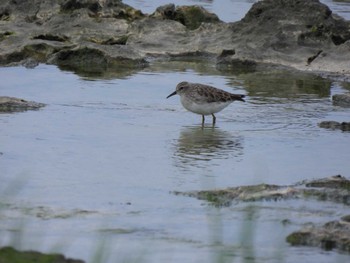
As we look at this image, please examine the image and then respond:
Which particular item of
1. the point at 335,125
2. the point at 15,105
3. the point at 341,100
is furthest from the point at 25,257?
the point at 341,100

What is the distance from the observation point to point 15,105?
1375cm

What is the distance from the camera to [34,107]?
13969 millimetres

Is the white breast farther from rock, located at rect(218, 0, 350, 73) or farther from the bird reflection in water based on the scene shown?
rock, located at rect(218, 0, 350, 73)

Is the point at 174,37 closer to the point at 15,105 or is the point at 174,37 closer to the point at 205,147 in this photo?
the point at 15,105

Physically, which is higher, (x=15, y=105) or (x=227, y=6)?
(x=227, y=6)

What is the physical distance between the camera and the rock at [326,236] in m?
7.93

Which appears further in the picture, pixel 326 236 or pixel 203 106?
pixel 203 106

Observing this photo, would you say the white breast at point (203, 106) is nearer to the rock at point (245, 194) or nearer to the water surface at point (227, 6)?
the rock at point (245, 194)

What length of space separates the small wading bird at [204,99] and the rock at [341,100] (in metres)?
1.61

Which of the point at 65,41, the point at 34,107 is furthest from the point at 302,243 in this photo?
the point at 65,41

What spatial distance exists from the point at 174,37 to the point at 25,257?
13.5 m

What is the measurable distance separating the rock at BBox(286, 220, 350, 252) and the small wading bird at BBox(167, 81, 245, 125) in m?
5.50

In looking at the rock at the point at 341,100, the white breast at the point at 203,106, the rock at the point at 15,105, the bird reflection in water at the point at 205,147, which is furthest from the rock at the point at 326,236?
the rock at the point at 341,100

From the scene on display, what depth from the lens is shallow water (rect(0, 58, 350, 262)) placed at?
26.6 ft
